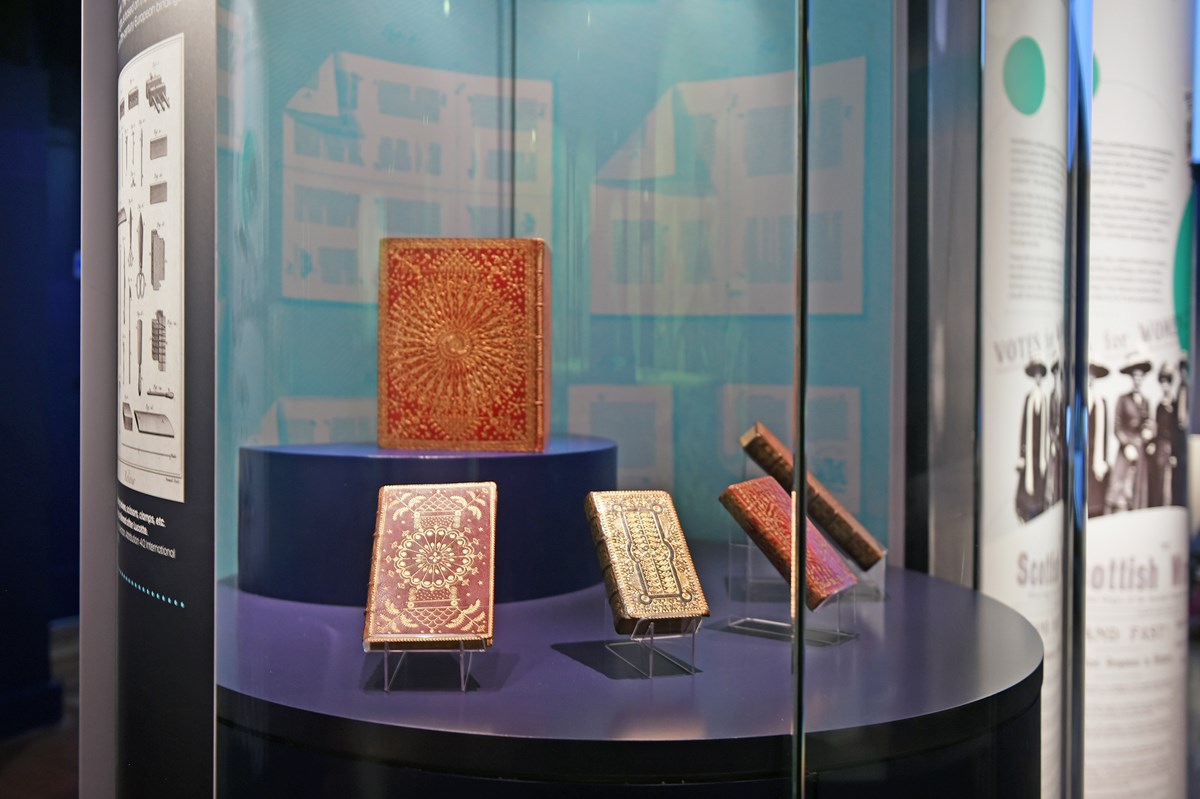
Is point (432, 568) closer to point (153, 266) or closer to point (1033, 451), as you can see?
point (153, 266)

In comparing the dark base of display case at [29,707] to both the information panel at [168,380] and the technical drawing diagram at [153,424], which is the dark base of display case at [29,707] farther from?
the technical drawing diagram at [153,424]

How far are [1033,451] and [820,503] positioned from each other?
0.89ft

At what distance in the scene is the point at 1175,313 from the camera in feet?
4.28

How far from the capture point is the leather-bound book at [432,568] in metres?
1.38

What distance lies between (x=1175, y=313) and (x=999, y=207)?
33cm

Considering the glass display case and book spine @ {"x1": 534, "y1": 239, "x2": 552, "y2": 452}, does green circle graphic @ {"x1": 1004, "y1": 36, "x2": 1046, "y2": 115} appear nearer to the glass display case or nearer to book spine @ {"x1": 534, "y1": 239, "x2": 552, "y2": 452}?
the glass display case

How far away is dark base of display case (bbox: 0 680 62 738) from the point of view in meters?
2.48

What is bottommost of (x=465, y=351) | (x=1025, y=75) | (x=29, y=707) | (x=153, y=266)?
(x=29, y=707)

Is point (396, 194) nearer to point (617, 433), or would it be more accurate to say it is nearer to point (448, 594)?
point (617, 433)

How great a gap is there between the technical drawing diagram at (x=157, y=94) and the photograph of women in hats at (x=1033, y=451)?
1.27 meters

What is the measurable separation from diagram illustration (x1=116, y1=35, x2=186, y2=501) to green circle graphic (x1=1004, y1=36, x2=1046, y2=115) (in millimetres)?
1131

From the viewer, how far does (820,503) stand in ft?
4.41

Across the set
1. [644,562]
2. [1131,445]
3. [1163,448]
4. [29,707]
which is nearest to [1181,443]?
[1163,448]

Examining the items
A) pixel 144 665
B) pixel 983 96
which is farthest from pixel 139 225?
pixel 983 96
